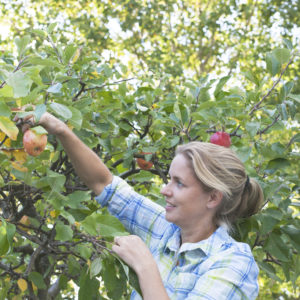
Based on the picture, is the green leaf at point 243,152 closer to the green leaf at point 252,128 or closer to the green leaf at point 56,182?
the green leaf at point 252,128

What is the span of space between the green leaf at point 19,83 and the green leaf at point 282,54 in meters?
1.00

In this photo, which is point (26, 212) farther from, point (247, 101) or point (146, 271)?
point (247, 101)

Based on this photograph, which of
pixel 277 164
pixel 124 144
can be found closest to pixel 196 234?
pixel 277 164

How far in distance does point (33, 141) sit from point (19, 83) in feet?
0.84

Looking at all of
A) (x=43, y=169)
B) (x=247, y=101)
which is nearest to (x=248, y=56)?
(x=247, y=101)

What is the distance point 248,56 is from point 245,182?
22.7 feet

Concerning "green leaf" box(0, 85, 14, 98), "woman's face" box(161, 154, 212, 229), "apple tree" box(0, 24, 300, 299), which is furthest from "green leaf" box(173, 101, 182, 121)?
"green leaf" box(0, 85, 14, 98)

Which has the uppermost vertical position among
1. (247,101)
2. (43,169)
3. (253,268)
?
(247,101)

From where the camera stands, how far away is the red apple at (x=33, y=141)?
4.71 ft

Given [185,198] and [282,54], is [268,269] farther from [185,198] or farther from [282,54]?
[282,54]

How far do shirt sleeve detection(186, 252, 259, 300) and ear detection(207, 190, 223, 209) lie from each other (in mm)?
212

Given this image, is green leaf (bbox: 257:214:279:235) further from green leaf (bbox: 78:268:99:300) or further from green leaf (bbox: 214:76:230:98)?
green leaf (bbox: 78:268:99:300)

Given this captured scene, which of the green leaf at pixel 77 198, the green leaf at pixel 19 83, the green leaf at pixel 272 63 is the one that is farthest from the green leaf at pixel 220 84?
the green leaf at pixel 19 83

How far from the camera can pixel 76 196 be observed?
163 cm
